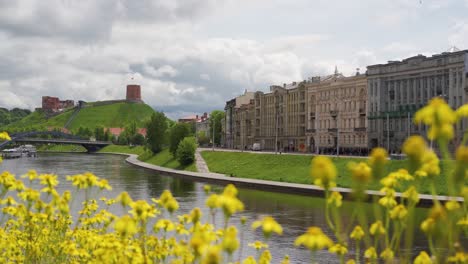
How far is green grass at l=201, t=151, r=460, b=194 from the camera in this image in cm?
6197

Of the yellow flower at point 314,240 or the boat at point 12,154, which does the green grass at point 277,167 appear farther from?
the boat at point 12,154

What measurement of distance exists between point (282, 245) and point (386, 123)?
63891 mm

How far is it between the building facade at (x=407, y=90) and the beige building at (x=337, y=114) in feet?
9.83

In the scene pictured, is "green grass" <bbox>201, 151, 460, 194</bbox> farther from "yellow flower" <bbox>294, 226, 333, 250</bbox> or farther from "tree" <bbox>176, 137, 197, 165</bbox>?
"yellow flower" <bbox>294, 226, 333, 250</bbox>

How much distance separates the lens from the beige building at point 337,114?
3829 inches

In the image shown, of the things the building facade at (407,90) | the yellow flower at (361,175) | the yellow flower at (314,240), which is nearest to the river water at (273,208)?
the yellow flower at (314,240)

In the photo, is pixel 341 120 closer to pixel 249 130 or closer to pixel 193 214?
pixel 249 130

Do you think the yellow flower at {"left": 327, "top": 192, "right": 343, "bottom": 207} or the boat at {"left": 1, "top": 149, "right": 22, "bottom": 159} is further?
the boat at {"left": 1, "top": 149, "right": 22, "bottom": 159}

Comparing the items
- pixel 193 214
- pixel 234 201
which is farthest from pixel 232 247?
pixel 193 214

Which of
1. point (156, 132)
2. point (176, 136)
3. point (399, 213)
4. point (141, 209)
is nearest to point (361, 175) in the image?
point (399, 213)

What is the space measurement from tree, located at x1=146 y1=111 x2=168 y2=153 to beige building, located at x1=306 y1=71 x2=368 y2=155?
37.4 m

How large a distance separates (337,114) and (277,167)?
27.1 m

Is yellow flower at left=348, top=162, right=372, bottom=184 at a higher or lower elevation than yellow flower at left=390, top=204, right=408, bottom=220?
higher

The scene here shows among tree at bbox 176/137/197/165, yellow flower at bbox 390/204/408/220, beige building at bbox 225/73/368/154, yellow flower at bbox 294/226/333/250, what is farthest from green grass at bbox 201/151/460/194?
yellow flower at bbox 294/226/333/250
